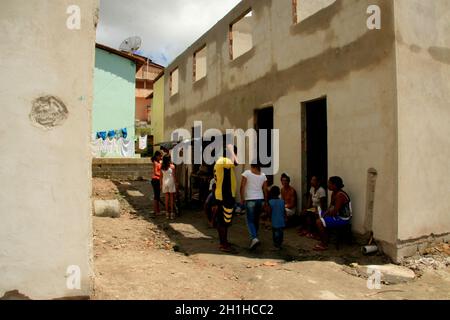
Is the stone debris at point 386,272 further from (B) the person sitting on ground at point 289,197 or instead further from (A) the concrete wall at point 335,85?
(B) the person sitting on ground at point 289,197

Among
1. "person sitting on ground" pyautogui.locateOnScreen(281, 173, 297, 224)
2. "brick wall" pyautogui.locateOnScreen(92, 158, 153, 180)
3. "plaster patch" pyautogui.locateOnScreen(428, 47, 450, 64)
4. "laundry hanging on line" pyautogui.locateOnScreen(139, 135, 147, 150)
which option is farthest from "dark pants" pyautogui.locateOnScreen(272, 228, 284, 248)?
"laundry hanging on line" pyautogui.locateOnScreen(139, 135, 147, 150)

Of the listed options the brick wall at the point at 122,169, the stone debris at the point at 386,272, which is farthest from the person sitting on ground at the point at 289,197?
the brick wall at the point at 122,169

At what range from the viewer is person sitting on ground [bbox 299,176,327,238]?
23.8 ft

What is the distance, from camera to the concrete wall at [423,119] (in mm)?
5918

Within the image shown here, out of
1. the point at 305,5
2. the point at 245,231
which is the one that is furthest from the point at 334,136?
the point at 305,5

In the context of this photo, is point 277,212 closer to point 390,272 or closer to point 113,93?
point 390,272

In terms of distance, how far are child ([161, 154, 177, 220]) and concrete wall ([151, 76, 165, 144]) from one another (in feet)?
38.2

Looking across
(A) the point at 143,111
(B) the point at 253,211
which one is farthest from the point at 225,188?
(A) the point at 143,111

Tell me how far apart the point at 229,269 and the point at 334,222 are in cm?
201

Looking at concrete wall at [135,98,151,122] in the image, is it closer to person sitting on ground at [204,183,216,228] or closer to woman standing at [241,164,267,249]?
person sitting on ground at [204,183,216,228]

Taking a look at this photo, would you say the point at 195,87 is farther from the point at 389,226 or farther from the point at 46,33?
the point at 46,33

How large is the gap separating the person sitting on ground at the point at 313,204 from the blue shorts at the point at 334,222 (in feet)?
2.12

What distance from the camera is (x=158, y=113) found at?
73.6 ft
